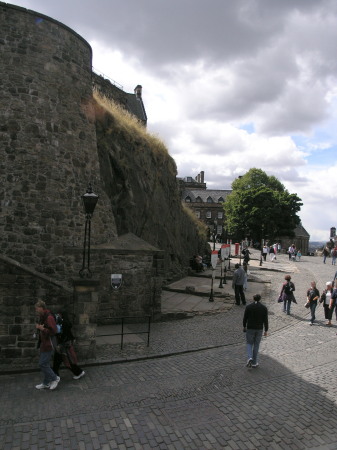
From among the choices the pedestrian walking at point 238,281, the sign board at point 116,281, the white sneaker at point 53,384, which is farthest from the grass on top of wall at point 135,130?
the white sneaker at point 53,384

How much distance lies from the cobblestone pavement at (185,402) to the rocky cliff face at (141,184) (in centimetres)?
834

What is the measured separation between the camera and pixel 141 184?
1983 centimetres

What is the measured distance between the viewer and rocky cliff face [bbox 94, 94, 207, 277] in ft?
56.2

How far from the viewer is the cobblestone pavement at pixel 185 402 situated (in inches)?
231

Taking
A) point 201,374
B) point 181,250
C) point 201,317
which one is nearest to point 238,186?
point 181,250

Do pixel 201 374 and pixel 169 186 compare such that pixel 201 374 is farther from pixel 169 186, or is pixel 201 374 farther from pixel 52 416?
pixel 169 186

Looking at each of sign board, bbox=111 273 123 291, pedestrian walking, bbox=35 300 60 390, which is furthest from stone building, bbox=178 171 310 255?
pedestrian walking, bbox=35 300 60 390

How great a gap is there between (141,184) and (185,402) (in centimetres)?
1395

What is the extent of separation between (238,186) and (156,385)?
64041 mm

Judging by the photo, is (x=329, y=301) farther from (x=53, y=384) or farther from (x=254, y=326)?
(x=53, y=384)

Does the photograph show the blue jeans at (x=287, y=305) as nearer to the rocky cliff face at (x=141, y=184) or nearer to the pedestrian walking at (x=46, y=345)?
the rocky cliff face at (x=141, y=184)

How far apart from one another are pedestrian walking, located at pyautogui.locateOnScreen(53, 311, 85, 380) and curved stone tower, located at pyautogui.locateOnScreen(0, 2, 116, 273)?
4.72 metres

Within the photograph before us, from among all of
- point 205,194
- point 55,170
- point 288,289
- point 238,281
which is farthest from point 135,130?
point 205,194

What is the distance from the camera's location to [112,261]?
13250 mm
